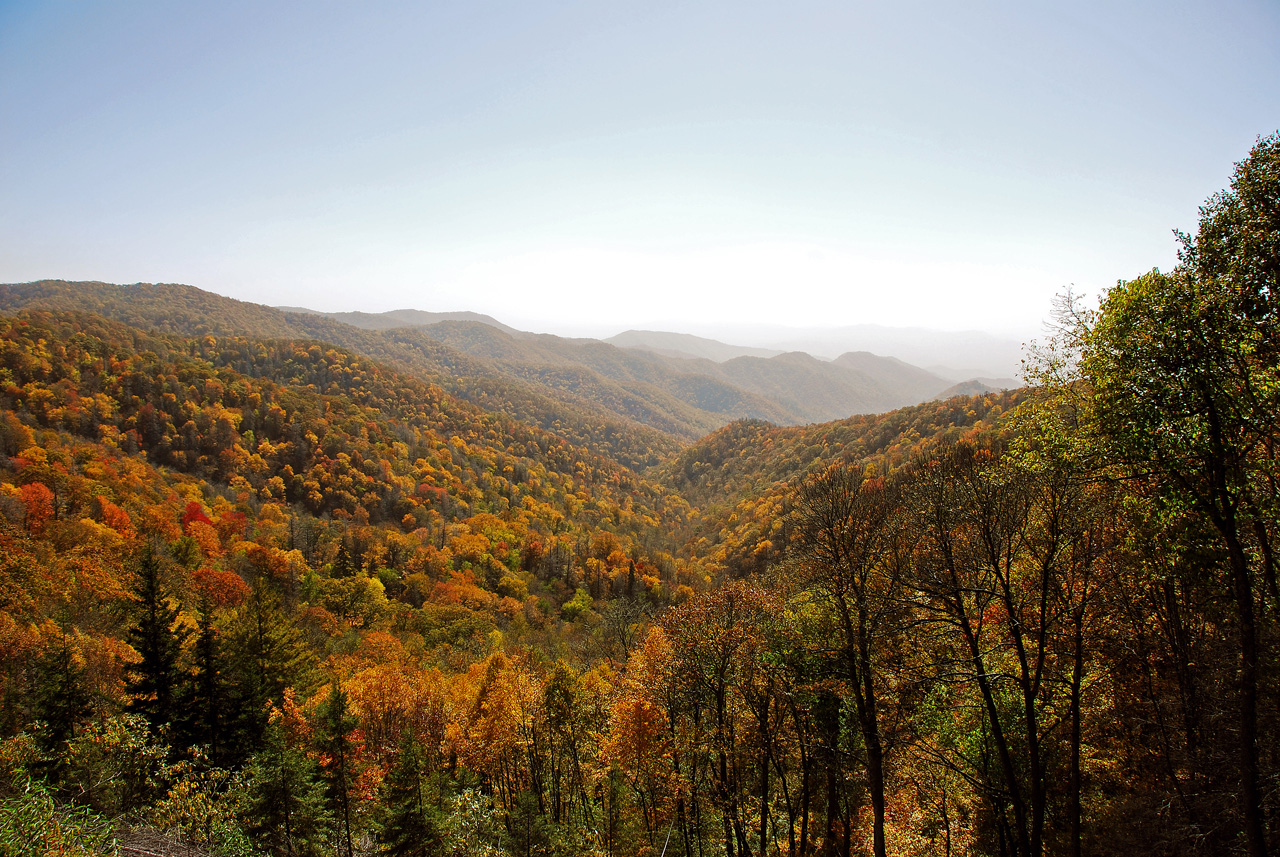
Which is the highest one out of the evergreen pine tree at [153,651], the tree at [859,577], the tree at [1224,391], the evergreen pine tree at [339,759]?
the tree at [1224,391]

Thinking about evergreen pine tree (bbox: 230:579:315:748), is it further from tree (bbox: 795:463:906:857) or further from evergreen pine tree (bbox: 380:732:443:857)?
tree (bbox: 795:463:906:857)

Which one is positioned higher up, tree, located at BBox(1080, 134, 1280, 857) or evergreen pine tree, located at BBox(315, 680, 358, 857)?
tree, located at BBox(1080, 134, 1280, 857)

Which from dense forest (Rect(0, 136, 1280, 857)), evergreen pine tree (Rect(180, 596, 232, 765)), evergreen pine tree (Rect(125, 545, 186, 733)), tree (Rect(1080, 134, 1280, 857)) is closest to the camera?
tree (Rect(1080, 134, 1280, 857))

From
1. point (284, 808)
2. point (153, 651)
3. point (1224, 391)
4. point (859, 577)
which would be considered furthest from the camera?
point (153, 651)

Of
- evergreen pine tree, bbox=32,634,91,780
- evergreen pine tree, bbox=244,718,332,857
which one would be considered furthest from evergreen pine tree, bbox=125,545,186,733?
evergreen pine tree, bbox=244,718,332,857

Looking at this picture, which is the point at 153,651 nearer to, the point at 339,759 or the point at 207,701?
the point at 207,701

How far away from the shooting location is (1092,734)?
14703mm

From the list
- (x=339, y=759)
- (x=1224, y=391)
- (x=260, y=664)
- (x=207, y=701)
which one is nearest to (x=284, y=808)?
(x=339, y=759)

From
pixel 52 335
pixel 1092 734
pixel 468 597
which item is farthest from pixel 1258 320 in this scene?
pixel 52 335

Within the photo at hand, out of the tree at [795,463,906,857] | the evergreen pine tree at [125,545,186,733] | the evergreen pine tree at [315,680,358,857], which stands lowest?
the evergreen pine tree at [315,680,358,857]

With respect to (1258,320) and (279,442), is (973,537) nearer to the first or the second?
(1258,320)

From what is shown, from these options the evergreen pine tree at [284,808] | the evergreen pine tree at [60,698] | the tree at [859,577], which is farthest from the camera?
the evergreen pine tree at [60,698]

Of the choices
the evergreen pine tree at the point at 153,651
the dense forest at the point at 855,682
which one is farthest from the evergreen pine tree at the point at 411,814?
the evergreen pine tree at the point at 153,651

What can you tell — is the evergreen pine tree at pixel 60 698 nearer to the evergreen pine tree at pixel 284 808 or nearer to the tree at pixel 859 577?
the evergreen pine tree at pixel 284 808
